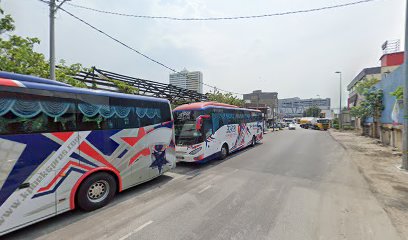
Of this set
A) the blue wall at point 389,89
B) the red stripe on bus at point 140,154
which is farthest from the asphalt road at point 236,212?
the blue wall at point 389,89

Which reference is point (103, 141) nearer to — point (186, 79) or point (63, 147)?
point (63, 147)

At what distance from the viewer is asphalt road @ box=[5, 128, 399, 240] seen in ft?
11.9

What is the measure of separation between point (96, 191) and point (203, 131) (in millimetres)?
4863

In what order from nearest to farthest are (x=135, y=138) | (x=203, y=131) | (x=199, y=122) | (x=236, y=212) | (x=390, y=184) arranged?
(x=236, y=212), (x=135, y=138), (x=390, y=184), (x=199, y=122), (x=203, y=131)

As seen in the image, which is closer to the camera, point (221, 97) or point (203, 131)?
point (203, 131)

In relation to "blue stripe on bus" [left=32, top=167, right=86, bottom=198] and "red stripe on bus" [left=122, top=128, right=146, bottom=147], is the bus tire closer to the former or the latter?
"red stripe on bus" [left=122, top=128, right=146, bottom=147]

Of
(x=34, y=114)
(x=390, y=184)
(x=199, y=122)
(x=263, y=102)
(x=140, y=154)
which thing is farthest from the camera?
(x=263, y=102)

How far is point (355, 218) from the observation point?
4102 millimetres

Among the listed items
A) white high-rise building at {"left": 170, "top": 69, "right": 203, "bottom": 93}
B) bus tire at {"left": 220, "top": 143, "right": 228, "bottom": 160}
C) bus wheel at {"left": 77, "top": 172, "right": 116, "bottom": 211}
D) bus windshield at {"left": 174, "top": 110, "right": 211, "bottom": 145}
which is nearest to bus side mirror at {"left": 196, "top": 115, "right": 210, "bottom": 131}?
bus windshield at {"left": 174, "top": 110, "right": 211, "bottom": 145}

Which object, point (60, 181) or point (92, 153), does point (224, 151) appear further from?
point (60, 181)

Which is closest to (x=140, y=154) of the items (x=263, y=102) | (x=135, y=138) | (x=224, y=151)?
(x=135, y=138)

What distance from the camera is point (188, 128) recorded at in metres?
8.71

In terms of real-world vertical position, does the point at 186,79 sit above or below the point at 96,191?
above

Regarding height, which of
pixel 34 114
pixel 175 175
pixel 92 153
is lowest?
pixel 175 175
